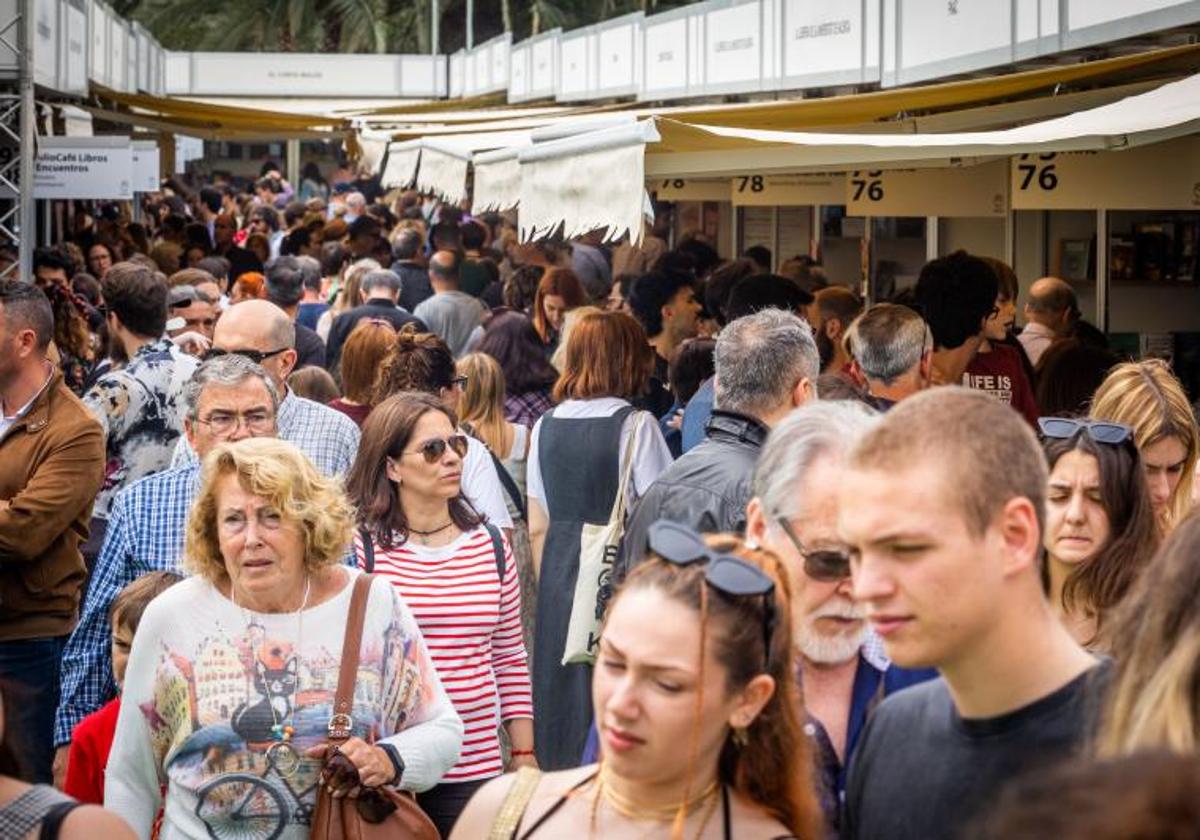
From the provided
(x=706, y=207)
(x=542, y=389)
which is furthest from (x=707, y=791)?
(x=706, y=207)

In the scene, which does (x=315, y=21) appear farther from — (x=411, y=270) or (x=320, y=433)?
(x=320, y=433)

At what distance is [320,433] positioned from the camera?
7156 mm

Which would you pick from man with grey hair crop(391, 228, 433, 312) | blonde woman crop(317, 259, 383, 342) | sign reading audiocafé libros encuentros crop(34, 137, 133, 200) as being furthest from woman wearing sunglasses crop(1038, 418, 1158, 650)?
sign reading audiocafé libros encuentros crop(34, 137, 133, 200)

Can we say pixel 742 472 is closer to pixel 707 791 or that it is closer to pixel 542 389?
pixel 707 791

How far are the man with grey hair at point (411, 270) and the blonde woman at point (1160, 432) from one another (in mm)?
10857

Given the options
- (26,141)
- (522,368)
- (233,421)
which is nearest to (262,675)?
(233,421)

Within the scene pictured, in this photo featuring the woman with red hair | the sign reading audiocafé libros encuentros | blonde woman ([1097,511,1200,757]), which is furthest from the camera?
the sign reading audiocafé libros encuentros

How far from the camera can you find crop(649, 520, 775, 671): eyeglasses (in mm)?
3359

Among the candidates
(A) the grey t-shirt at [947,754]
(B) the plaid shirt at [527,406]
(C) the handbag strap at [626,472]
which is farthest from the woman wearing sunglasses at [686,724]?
(B) the plaid shirt at [527,406]

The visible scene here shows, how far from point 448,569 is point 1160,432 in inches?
82.6

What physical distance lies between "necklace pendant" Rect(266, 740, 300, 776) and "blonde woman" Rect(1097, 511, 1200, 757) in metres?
2.21

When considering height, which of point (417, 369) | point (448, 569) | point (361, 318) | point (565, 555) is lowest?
point (565, 555)

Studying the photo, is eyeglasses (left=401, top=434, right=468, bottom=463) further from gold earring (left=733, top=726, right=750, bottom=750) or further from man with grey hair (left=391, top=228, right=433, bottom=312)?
man with grey hair (left=391, top=228, right=433, bottom=312)

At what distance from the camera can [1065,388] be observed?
919cm
